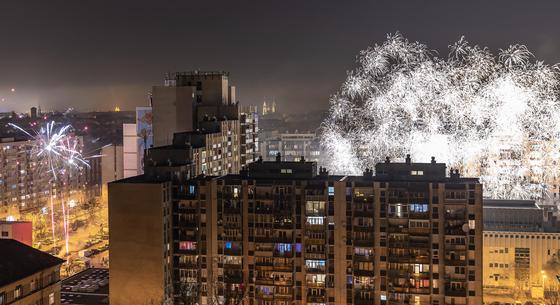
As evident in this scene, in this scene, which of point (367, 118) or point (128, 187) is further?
point (367, 118)

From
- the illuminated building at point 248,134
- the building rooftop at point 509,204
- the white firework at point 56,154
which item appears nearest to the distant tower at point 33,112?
the white firework at point 56,154

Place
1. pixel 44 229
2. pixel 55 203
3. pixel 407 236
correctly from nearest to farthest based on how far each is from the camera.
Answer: pixel 407 236 → pixel 44 229 → pixel 55 203

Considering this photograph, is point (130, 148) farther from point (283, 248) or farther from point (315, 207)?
point (315, 207)

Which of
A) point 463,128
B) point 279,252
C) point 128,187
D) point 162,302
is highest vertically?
point 463,128

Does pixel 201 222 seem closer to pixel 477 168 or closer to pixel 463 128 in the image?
pixel 463 128

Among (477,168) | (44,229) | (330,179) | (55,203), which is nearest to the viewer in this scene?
(330,179)

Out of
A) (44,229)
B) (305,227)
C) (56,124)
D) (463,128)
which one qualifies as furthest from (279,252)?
(56,124)

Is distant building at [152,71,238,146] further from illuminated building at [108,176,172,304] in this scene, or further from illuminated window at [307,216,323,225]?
illuminated window at [307,216,323,225]
